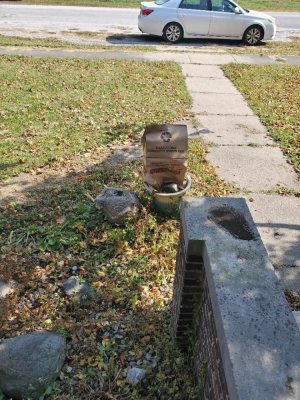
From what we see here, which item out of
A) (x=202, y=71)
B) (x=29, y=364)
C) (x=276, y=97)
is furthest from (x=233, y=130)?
(x=29, y=364)

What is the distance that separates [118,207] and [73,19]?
16.1 meters

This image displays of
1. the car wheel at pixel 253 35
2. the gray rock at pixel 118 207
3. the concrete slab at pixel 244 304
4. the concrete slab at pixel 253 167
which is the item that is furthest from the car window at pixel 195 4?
the concrete slab at pixel 244 304

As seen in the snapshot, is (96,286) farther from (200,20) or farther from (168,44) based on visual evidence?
(200,20)

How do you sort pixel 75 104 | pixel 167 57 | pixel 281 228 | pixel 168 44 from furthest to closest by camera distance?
1. pixel 168 44
2. pixel 167 57
3. pixel 75 104
4. pixel 281 228

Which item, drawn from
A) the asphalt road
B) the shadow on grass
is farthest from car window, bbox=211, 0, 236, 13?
the asphalt road

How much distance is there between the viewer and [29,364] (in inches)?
127

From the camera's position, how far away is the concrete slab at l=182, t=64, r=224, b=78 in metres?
11.4

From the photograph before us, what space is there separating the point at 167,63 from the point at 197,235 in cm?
1003

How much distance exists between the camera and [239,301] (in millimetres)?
2398

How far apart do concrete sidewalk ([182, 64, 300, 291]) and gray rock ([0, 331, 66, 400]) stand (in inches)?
94.6

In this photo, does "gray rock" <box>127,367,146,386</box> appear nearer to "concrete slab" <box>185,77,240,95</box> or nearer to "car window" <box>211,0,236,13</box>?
"concrete slab" <box>185,77,240,95</box>

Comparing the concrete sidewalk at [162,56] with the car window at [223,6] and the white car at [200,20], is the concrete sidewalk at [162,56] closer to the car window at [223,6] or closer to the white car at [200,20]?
the white car at [200,20]

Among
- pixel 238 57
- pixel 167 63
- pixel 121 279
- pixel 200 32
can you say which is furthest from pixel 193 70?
pixel 121 279

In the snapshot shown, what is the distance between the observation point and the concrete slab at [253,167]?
246 inches
